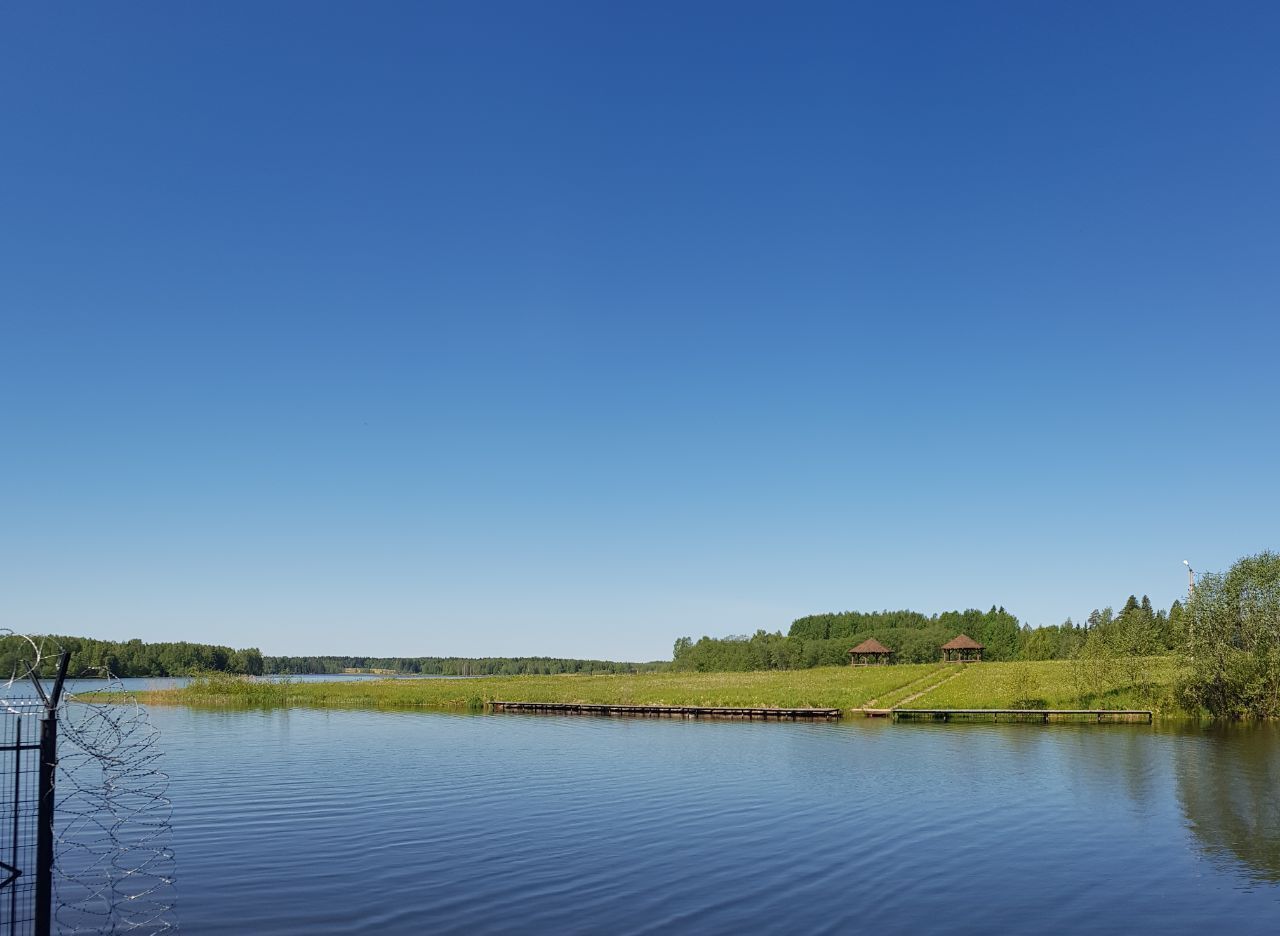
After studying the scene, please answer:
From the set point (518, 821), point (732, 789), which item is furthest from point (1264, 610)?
point (518, 821)

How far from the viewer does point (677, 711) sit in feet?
272

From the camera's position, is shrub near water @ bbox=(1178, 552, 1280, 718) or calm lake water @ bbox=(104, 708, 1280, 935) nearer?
calm lake water @ bbox=(104, 708, 1280, 935)

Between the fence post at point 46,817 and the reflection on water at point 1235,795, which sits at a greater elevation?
the fence post at point 46,817

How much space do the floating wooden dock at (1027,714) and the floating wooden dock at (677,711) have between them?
5782mm

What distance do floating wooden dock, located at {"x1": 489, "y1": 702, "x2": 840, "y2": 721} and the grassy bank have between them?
98.1 inches

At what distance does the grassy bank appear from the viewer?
77.1 metres

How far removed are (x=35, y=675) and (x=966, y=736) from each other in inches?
2293

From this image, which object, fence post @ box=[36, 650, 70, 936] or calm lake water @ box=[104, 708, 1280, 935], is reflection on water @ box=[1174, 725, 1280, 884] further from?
fence post @ box=[36, 650, 70, 936]

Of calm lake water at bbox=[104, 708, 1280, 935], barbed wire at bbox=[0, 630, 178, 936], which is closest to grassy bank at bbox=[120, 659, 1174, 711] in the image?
calm lake water at bbox=[104, 708, 1280, 935]

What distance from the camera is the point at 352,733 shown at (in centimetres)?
6531

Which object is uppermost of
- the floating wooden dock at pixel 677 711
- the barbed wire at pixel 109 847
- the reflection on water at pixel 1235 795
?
the barbed wire at pixel 109 847

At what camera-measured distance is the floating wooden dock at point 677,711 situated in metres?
77.2

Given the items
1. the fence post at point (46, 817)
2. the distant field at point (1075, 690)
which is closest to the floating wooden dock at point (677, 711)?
the distant field at point (1075, 690)

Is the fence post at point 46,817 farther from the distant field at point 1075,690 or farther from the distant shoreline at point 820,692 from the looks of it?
the distant field at point 1075,690
